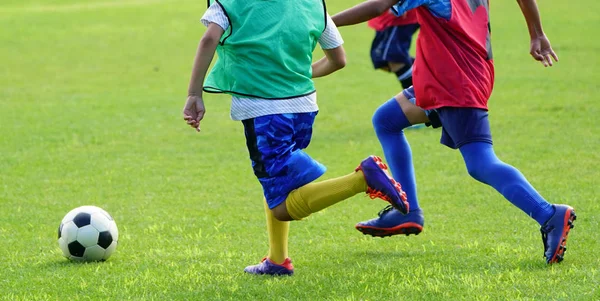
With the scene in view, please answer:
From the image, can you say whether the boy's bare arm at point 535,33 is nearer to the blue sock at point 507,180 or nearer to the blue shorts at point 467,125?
the blue shorts at point 467,125

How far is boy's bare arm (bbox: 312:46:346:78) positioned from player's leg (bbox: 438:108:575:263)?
605 millimetres

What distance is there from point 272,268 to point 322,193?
55 cm

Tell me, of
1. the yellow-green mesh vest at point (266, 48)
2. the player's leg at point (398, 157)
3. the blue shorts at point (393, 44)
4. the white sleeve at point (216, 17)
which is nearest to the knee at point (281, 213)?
the yellow-green mesh vest at point (266, 48)

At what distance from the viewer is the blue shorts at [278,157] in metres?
4.69

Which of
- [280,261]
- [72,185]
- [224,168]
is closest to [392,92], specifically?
[224,168]

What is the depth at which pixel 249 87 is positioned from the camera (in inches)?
185

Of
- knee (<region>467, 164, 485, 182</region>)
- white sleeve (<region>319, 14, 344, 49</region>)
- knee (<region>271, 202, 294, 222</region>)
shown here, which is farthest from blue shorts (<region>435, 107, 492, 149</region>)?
knee (<region>271, 202, 294, 222</region>)

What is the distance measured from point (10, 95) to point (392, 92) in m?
5.26

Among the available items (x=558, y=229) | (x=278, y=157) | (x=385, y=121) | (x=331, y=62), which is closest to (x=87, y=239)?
(x=278, y=157)

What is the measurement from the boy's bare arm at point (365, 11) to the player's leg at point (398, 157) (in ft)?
2.38

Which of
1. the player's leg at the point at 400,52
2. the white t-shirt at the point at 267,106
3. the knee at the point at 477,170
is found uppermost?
the white t-shirt at the point at 267,106

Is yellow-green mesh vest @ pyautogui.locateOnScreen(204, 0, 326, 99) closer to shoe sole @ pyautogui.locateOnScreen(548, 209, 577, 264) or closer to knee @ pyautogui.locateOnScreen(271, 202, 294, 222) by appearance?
knee @ pyautogui.locateOnScreen(271, 202, 294, 222)

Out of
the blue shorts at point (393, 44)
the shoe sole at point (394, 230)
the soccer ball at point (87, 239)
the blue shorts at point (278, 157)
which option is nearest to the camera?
the blue shorts at point (278, 157)

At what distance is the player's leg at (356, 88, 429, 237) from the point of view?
5.46m
